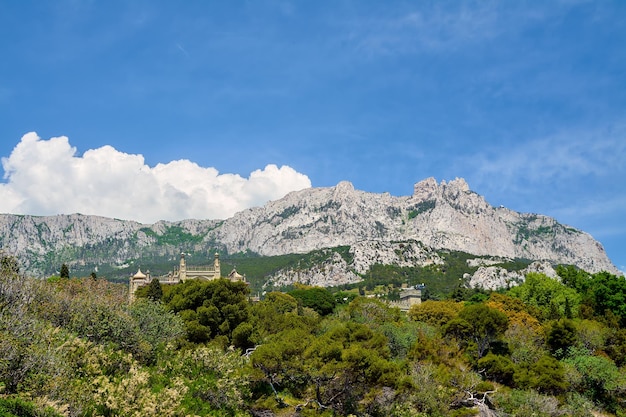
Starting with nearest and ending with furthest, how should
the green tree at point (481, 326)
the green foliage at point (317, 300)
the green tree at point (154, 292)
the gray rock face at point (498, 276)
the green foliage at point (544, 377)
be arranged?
1. the green foliage at point (544, 377)
2. the green tree at point (481, 326)
3. the green tree at point (154, 292)
4. the green foliage at point (317, 300)
5. the gray rock face at point (498, 276)

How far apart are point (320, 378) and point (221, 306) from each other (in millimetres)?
13909

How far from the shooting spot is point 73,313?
2756cm

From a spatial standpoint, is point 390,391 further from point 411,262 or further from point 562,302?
point 411,262

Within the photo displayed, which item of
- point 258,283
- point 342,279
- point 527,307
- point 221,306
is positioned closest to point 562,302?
point 527,307

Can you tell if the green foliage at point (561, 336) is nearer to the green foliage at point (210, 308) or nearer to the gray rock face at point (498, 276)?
the green foliage at point (210, 308)

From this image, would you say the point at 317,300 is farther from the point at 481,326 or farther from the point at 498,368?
the point at 498,368

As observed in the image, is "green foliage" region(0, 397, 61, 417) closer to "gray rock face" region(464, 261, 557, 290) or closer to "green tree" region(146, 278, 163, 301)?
"green tree" region(146, 278, 163, 301)

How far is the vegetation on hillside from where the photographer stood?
1900 cm

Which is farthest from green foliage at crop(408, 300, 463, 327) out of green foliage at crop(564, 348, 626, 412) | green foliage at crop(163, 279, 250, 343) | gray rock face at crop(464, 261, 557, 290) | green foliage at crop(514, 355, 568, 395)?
gray rock face at crop(464, 261, 557, 290)

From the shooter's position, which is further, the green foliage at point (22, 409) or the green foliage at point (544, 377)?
the green foliage at point (544, 377)

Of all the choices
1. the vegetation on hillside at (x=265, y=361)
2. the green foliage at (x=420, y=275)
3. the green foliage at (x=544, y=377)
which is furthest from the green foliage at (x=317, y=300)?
the green foliage at (x=420, y=275)

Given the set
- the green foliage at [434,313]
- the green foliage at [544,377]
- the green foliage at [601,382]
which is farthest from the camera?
the green foliage at [434,313]

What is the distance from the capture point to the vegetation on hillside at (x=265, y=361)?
19.0m

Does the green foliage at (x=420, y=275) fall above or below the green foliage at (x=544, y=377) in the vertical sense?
above
